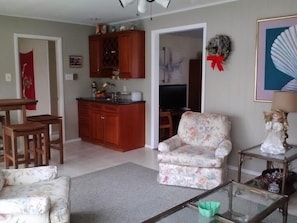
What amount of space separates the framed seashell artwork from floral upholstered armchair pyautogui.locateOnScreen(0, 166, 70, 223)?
8.85 ft

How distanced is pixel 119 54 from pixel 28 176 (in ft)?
10.8

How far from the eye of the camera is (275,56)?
3.68m

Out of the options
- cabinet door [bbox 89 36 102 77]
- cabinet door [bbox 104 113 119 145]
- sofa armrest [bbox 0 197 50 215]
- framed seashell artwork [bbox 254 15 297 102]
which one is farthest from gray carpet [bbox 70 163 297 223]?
cabinet door [bbox 89 36 102 77]

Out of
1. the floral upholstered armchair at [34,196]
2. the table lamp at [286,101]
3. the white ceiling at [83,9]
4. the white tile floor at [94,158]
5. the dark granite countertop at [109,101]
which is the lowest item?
the white tile floor at [94,158]

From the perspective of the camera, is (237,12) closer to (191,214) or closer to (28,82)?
(191,214)

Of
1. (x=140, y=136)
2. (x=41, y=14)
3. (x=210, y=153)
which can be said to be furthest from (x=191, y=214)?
(x=41, y=14)

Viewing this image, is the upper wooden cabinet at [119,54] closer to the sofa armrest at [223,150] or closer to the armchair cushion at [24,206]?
the sofa armrest at [223,150]

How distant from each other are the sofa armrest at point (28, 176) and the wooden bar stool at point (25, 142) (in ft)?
3.95

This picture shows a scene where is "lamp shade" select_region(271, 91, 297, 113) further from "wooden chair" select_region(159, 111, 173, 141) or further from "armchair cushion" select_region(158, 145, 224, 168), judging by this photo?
"wooden chair" select_region(159, 111, 173, 141)

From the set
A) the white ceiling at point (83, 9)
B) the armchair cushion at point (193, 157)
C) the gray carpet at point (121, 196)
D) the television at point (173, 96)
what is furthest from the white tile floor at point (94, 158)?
the white ceiling at point (83, 9)

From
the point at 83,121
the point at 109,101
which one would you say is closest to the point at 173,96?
the point at 109,101

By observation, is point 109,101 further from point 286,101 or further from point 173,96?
point 286,101

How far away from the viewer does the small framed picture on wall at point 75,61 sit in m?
5.83

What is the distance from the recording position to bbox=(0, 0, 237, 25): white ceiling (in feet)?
13.6
